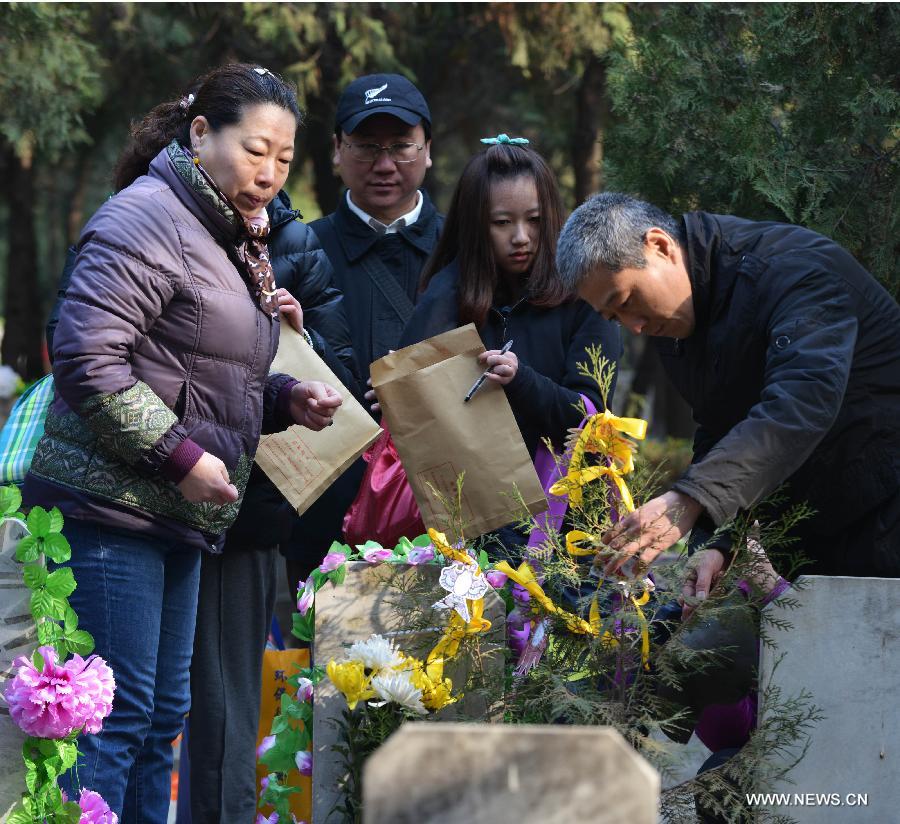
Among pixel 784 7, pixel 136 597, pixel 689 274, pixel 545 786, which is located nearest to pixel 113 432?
pixel 136 597

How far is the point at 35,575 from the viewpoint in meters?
2.72

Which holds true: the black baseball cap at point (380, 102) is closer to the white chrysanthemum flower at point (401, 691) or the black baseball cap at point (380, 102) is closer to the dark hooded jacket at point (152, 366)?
the dark hooded jacket at point (152, 366)

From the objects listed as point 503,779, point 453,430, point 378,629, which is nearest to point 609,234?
point 453,430

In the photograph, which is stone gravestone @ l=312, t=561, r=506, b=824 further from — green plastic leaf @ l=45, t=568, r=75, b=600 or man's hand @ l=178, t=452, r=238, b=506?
green plastic leaf @ l=45, t=568, r=75, b=600

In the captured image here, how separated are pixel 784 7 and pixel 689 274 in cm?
174

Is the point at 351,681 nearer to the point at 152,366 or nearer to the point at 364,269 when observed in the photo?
the point at 152,366

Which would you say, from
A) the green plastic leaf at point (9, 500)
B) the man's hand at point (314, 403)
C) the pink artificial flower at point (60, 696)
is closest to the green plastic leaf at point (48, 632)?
the pink artificial flower at point (60, 696)

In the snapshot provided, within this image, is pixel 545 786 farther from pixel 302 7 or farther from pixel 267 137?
pixel 302 7

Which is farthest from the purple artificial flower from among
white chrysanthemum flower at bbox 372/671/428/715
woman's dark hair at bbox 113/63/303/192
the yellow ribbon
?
woman's dark hair at bbox 113/63/303/192

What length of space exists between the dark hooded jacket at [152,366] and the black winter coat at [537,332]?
2.63 ft

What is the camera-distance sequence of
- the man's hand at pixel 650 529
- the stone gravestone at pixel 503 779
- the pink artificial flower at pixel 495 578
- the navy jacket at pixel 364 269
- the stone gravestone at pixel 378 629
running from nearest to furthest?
the stone gravestone at pixel 503 779
the man's hand at pixel 650 529
the stone gravestone at pixel 378 629
the pink artificial flower at pixel 495 578
the navy jacket at pixel 364 269

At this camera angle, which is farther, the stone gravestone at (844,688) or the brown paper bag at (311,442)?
the brown paper bag at (311,442)

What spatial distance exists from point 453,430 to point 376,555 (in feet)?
1.59

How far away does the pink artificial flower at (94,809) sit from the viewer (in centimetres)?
274
